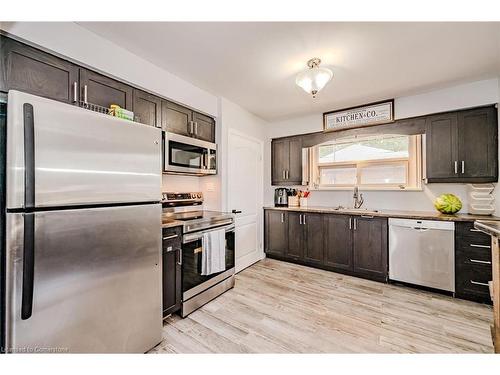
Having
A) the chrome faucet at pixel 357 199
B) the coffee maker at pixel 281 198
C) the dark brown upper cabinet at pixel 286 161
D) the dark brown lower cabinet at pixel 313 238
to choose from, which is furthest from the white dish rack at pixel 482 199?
the coffee maker at pixel 281 198

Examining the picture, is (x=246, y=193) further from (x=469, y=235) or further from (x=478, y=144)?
(x=478, y=144)

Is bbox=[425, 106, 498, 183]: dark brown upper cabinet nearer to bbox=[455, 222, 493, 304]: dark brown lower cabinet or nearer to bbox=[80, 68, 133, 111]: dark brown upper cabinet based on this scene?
bbox=[455, 222, 493, 304]: dark brown lower cabinet

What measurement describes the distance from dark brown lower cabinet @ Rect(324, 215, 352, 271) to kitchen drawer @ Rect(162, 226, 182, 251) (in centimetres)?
222

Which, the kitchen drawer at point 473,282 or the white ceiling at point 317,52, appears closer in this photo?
the white ceiling at point 317,52

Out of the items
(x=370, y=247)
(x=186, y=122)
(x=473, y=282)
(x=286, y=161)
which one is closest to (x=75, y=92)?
(x=186, y=122)

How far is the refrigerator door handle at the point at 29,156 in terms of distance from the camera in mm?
1102

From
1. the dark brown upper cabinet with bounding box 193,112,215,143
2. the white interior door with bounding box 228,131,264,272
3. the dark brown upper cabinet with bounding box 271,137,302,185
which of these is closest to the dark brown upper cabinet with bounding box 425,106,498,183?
the dark brown upper cabinet with bounding box 271,137,302,185

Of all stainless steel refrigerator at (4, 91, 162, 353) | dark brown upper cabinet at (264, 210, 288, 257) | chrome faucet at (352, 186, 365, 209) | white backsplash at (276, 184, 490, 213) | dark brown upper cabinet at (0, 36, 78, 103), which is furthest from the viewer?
dark brown upper cabinet at (264, 210, 288, 257)

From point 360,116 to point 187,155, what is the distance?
105 inches

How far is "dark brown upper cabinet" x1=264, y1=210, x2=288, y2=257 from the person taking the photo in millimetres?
3773

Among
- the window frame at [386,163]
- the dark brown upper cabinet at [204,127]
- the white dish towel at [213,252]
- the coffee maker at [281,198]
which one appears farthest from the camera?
the coffee maker at [281,198]

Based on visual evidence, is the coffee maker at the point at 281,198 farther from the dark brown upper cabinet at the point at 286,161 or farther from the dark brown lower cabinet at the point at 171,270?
the dark brown lower cabinet at the point at 171,270

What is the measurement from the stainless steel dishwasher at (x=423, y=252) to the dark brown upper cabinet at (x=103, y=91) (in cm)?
338

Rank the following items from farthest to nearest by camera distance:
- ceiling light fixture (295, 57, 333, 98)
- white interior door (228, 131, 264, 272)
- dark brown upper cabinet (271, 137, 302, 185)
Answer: dark brown upper cabinet (271, 137, 302, 185) → white interior door (228, 131, 264, 272) → ceiling light fixture (295, 57, 333, 98)
